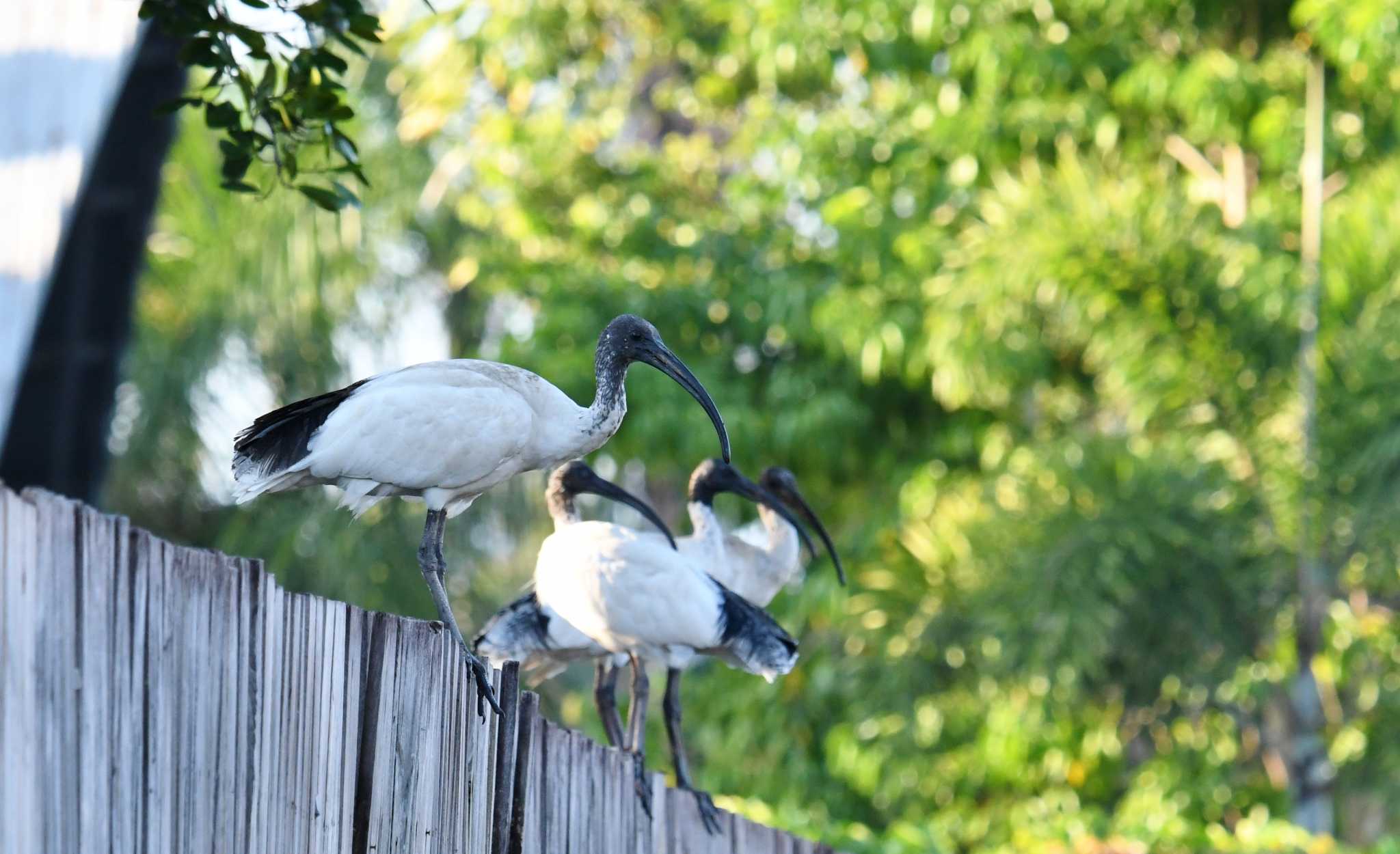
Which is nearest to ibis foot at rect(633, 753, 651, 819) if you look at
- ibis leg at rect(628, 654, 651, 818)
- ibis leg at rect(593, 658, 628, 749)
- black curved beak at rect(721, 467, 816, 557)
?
ibis leg at rect(628, 654, 651, 818)

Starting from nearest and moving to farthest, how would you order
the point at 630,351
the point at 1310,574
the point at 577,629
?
the point at 630,351, the point at 577,629, the point at 1310,574

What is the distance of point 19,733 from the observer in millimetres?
2139

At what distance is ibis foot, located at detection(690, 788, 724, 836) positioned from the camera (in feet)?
15.2

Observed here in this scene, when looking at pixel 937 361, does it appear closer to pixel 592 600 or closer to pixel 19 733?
pixel 592 600

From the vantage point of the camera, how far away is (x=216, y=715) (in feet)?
8.20

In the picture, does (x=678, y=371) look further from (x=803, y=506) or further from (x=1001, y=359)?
(x=1001, y=359)

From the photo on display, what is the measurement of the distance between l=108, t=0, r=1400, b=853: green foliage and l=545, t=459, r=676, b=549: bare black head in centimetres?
178

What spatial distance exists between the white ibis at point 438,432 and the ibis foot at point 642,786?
1.81ft

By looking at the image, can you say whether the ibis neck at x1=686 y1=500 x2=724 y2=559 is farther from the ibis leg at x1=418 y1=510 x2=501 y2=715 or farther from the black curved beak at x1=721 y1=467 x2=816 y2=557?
the ibis leg at x1=418 y1=510 x2=501 y2=715

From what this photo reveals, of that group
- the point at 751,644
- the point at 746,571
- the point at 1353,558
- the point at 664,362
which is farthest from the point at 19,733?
the point at 1353,558

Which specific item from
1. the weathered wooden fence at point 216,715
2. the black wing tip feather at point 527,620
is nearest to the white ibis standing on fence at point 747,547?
the black wing tip feather at point 527,620

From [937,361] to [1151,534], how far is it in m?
1.60

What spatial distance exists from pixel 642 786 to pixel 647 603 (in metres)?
1.16

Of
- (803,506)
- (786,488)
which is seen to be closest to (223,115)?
(803,506)
